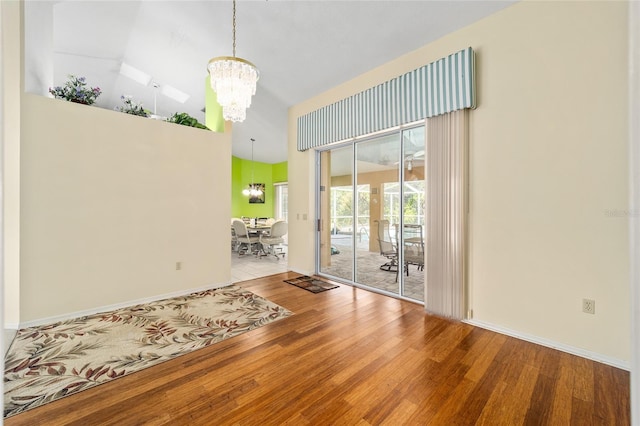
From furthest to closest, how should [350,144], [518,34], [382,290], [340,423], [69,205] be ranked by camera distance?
1. [350,144]
2. [382,290]
3. [69,205]
4. [518,34]
5. [340,423]

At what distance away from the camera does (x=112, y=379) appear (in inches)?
76.4

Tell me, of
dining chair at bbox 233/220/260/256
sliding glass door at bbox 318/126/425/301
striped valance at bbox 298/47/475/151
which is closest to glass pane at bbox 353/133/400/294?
sliding glass door at bbox 318/126/425/301

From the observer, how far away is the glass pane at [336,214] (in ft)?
14.9

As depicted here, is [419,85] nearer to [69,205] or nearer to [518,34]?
[518,34]

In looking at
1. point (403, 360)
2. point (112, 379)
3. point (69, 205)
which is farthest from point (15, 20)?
point (403, 360)

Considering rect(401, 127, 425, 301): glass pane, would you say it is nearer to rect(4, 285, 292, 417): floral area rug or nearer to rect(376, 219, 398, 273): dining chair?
rect(376, 219, 398, 273): dining chair

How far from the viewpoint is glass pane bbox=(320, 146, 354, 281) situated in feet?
14.9

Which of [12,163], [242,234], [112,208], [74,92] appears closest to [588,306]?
[112,208]

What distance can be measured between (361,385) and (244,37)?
433 cm

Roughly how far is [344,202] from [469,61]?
2585mm

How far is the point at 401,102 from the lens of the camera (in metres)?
3.33

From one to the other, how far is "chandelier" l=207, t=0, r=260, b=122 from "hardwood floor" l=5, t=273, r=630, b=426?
7.64ft

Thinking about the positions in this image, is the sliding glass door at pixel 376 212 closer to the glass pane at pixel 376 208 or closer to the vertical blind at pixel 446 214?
the glass pane at pixel 376 208

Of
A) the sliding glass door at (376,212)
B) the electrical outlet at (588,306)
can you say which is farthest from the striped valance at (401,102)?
the electrical outlet at (588,306)
